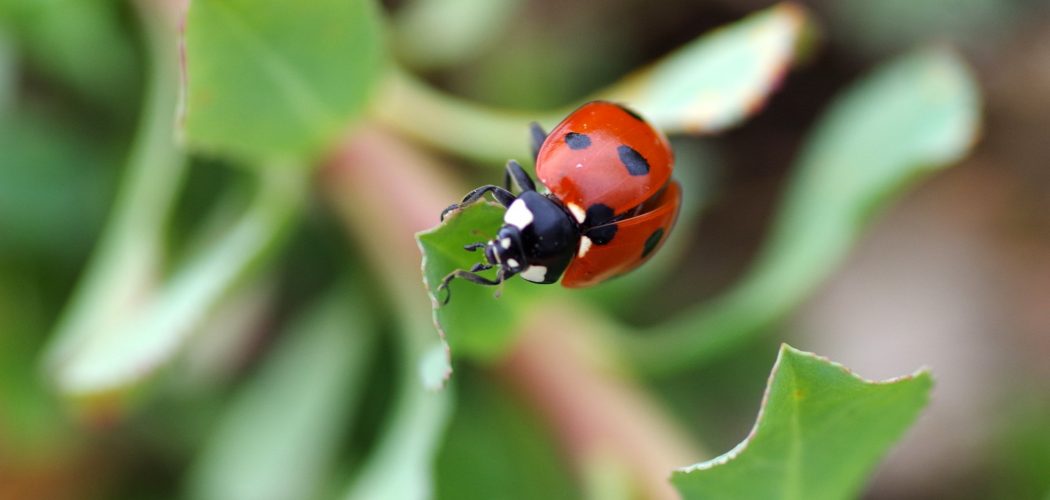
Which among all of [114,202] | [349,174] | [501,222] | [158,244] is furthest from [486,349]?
[114,202]

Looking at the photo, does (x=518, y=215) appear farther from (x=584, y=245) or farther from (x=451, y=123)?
(x=451, y=123)

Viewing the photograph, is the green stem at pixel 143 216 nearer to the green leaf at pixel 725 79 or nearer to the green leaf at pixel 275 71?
the green leaf at pixel 275 71

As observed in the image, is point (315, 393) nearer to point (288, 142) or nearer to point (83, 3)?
point (288, 142)

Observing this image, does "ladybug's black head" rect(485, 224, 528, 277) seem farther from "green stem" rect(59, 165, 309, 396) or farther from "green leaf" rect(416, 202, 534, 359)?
"green stem" rect(59, 165, 309, 396)

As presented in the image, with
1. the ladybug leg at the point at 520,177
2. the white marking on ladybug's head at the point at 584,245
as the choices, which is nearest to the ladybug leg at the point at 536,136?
the ladybug leg at the point at 520,177

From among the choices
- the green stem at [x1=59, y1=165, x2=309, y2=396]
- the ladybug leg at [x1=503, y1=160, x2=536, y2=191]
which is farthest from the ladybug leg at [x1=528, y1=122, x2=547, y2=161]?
the green stem at [x1=59, y1=165, x2=309, y2=396]
